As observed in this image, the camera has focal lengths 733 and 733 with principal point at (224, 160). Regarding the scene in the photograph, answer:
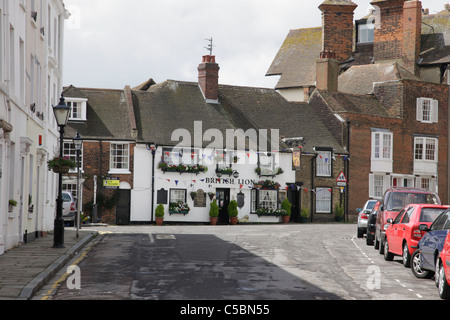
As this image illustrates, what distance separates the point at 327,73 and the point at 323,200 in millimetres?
9804

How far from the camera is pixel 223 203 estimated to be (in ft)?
152

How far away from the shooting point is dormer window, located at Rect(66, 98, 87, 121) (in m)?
44.5

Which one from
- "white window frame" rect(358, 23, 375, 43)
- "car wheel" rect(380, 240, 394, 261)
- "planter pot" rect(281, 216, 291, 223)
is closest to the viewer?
"car wheel" rect(380, 240, 394, 261)

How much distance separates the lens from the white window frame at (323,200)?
48.9m

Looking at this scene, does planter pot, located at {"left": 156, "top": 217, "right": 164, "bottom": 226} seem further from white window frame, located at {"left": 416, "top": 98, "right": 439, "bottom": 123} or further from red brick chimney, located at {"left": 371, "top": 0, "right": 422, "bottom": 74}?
red brick chimney, located at {"left": 371, "top": 0, "right": 422, "bottom": 74}

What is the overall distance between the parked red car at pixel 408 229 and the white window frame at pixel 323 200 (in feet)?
94.1

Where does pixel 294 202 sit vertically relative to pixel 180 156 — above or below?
below

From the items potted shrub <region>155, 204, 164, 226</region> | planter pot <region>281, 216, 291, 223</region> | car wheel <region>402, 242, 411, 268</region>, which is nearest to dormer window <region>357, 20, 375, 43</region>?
planter pot <region>281, 216, 291, 223</region>

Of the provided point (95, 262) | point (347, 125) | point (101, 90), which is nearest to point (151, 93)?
point (101, 90)

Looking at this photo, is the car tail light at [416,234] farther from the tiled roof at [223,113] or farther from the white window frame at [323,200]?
the white window frame at [323,200]

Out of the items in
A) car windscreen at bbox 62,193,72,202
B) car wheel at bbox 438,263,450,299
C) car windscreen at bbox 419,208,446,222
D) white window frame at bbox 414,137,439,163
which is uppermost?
white window frame at bbox 414,137,439,163

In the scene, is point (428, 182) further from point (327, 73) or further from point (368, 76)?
point (327, 73)

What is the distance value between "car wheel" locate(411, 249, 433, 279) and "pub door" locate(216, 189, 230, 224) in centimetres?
2982

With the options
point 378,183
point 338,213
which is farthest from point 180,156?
point 378,183
